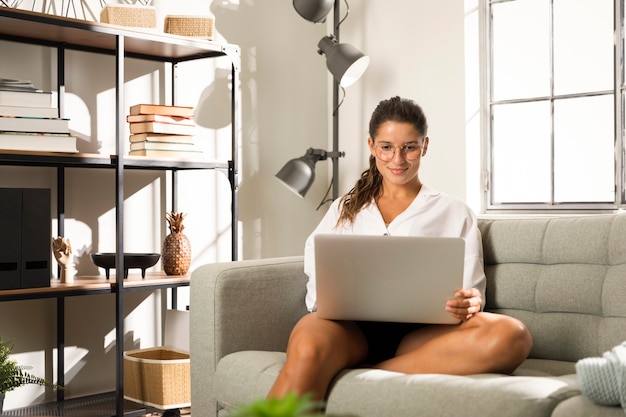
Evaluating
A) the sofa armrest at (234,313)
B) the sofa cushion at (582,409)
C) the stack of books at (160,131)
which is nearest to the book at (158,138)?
the stack of books at (160,131)

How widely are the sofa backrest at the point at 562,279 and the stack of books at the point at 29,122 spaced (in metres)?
1.50

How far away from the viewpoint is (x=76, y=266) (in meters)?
3.32

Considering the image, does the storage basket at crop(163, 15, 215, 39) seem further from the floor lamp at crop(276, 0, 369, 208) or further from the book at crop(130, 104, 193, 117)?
the floor lamp at crop(276, 0, 369, 208)

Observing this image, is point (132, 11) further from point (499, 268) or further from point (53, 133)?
point (499, 268)

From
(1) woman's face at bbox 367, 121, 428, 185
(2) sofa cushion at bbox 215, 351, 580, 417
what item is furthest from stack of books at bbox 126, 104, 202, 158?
(2) sofa cushion at bbox 215, 351, 580, 417

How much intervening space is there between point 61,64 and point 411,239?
72.2 inches

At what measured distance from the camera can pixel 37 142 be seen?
286 centimetres

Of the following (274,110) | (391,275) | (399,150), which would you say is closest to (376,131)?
(399,150)

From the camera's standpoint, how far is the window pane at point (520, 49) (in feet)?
12.1

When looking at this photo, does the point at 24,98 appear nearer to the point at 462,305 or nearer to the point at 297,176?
the point at 297,176

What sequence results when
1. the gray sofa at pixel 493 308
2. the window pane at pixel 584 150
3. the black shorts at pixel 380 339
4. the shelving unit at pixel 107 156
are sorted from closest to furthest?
the gray sofa at pixel 493 308
the black shorts at pixel 380 339
the shelving unit at pixel 107 156
the window pane at pixel 584 150


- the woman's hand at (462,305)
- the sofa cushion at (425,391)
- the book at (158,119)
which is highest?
the book at (158,119)

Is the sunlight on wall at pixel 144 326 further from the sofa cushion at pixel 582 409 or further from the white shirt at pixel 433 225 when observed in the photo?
the sofa cushion at pixel 582 409

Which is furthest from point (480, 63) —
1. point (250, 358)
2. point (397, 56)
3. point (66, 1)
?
point (250, 358)
